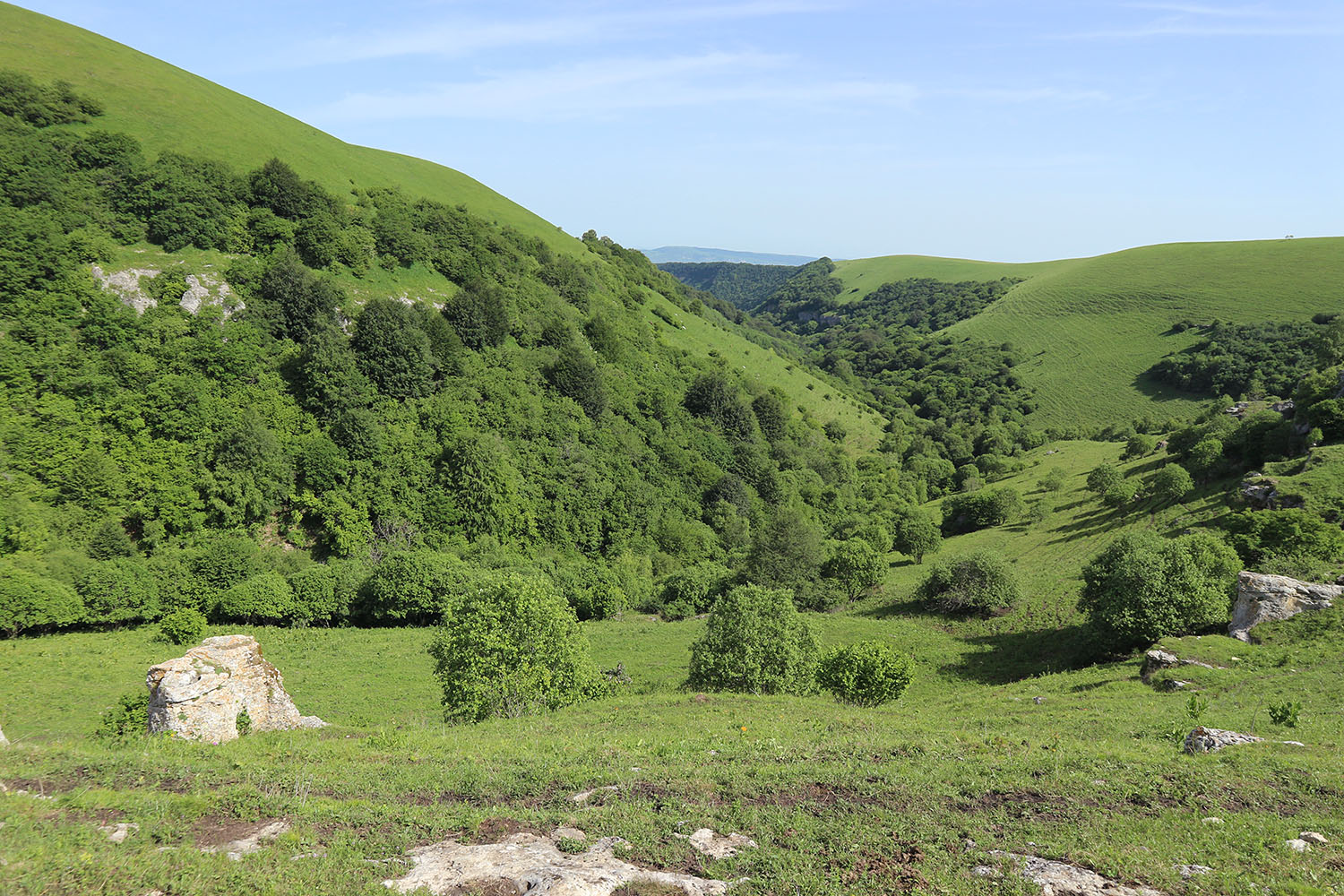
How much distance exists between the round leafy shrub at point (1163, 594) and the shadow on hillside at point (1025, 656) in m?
1.95

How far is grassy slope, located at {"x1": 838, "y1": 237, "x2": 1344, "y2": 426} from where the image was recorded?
121562 mm

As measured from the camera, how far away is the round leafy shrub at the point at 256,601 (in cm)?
4225

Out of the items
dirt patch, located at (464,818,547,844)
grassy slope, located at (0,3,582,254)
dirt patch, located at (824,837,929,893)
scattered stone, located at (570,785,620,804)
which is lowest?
scattered stone, located at (570,785,620,804)

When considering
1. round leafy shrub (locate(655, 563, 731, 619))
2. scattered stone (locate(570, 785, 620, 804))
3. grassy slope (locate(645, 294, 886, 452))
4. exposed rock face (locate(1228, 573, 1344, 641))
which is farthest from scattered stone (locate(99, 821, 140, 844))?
grassy slope (locate(645, 294, 886, 452))

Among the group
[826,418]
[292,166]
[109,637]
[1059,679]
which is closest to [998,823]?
[1059,679]

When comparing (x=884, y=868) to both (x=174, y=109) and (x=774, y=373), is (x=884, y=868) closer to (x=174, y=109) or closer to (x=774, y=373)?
(x=174, y=109)

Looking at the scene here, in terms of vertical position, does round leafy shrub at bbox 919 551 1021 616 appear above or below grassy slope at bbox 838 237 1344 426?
below

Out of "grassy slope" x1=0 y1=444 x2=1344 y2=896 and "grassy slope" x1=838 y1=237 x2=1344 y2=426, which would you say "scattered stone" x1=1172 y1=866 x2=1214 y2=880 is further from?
"grassy slope" x1=838 y1=237 x2=1344 y2=426

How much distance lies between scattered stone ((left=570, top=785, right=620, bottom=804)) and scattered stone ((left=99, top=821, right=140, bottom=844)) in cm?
672

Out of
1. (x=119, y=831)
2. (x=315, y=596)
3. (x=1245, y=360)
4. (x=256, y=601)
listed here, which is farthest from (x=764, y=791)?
(x=1245, y=360)

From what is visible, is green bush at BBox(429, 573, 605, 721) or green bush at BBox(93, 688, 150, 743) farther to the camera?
green bush at BBox(429, 573, 605, 721)

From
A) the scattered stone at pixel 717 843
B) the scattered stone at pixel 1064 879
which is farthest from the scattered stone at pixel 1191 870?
the scattered stone at pixel 717 843

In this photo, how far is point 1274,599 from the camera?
2794cm

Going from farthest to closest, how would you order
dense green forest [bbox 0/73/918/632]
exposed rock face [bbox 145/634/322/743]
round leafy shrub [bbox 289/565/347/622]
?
round leafy shrub [bbox 289/565/347/622] → dense green forest [bbox 0/73/918/632] → exposed rock face [bbox 145/634/322/743]
